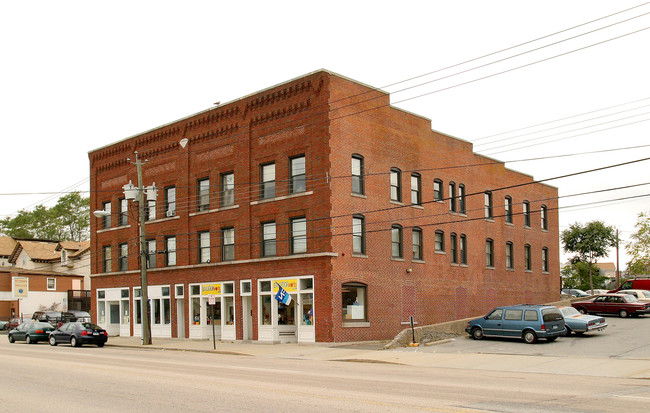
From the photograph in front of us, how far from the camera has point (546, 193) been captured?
53188mm

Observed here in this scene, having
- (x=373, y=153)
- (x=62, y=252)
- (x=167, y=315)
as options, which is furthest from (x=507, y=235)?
(x=62, y=252)

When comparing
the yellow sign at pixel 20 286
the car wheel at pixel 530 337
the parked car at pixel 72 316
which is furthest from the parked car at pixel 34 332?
the yellow sign at pixel 20 286

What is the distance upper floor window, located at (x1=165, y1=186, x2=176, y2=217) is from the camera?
40.7 m

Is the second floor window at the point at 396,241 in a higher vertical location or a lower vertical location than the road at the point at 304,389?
higher

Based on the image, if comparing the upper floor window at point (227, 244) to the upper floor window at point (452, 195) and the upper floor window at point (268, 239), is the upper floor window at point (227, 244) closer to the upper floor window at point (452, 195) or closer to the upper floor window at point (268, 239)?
the upper floor window at point (268, 239)

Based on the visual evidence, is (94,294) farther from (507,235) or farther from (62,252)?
(62,252)

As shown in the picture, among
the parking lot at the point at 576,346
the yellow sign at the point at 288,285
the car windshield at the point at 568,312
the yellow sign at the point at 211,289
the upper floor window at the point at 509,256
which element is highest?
the upper floor window at the point at 509,256

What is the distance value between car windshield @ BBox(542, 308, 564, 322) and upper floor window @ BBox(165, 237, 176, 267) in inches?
891

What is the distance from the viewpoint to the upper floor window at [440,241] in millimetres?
39344

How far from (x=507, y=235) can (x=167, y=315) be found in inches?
965

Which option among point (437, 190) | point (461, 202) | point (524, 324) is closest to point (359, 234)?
point (437, 190)

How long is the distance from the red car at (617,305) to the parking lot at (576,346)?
6676mm

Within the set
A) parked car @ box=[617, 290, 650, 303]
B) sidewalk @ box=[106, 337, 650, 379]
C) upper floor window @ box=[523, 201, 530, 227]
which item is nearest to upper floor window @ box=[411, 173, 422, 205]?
sidewalk @ box=[106, 337, 650, 379]

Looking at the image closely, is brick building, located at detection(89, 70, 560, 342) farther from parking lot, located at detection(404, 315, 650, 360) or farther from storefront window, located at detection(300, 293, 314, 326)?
parking lot, located at detection(404, 315, 650, 360)
